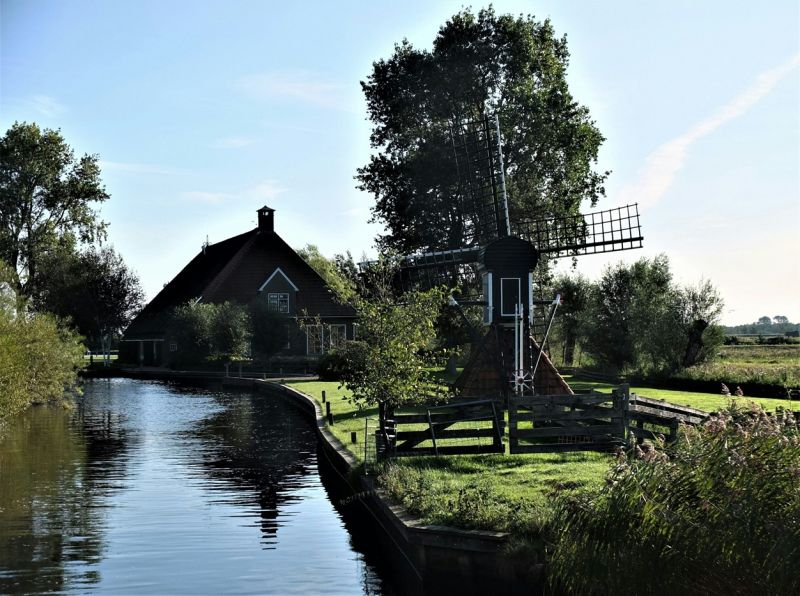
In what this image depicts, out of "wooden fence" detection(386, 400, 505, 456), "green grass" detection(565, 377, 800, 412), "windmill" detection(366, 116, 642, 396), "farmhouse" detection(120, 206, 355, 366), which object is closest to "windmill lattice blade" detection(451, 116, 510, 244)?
"windmill" detection(366, 116, 642, 396)

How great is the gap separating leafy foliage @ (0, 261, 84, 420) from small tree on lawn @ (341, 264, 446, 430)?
12.9 meters

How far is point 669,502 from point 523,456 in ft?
34.8

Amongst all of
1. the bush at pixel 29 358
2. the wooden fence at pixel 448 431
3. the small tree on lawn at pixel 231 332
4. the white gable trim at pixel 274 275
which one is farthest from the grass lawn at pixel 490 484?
the white gable trim at pixel 274 275

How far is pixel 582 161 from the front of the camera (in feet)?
173

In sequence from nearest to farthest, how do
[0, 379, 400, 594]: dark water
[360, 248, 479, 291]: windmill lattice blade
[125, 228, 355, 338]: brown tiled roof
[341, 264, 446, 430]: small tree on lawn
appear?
[0, 379, 400, 594]: dark water → [341, 264, 446, 430]: small tree on lawn → [360, 248, 479, 291]: windmill lattice blade → [125, 228, 355, 338]: brown tiled roof

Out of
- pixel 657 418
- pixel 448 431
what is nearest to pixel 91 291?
pixel 448 431

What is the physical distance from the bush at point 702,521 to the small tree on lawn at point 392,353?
11.1 meters

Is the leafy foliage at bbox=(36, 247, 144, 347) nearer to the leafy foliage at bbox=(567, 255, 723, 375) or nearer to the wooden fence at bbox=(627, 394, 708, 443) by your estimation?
the leafy foliage at bbox=(567, 255, 723, 375)

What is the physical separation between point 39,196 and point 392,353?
54618 millimetres

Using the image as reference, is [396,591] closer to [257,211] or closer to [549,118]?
[549,118]

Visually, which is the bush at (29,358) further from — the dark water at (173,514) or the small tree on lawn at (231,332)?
the small tree on lawn at (231,332)

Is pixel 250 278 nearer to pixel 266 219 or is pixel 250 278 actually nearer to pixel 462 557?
pixel 266 219

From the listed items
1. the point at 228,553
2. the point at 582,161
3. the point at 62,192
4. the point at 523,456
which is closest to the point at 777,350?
the point at 582,161

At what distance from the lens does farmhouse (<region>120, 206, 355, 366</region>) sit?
77312mm
